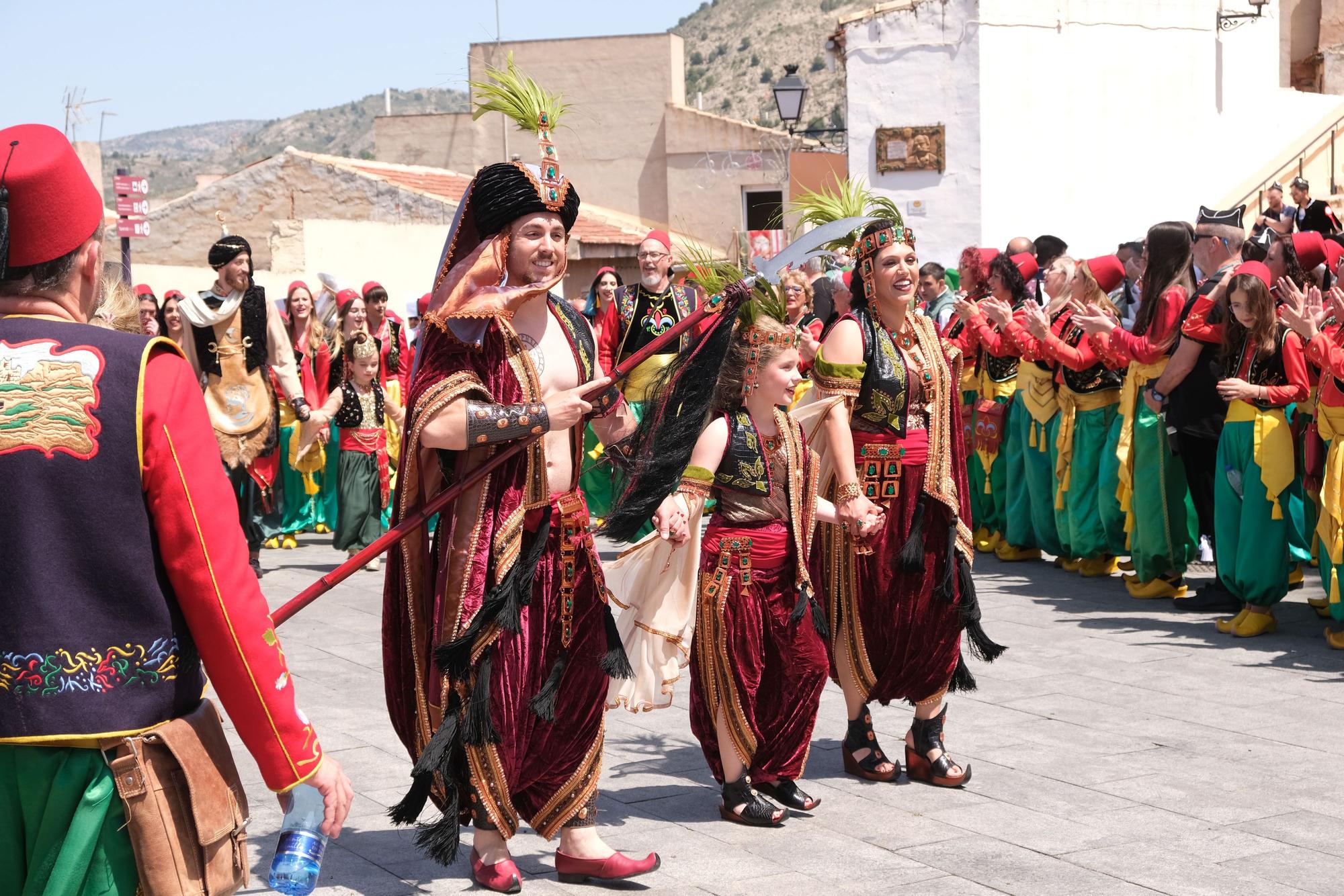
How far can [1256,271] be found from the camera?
25.8 ft

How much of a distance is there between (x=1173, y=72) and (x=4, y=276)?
19.3 m

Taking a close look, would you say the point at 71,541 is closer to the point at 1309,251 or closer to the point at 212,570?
the point at 212,570

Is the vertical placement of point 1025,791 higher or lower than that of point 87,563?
lower

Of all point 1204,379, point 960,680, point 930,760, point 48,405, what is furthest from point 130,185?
point 48,405

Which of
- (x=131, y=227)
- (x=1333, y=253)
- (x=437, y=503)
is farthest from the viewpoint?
(x=131, y=227)

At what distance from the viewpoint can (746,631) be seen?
5.25m

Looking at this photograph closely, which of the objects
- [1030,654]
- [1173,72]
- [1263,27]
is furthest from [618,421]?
[1263,27]

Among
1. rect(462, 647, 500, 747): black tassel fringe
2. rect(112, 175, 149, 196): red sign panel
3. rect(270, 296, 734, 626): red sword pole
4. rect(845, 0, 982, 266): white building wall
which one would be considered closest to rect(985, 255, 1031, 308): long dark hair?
rect(270, 296, 734, 626): red sword pole

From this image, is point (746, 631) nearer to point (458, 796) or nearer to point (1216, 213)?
point (458, 796)

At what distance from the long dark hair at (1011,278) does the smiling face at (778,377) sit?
5.46 meters

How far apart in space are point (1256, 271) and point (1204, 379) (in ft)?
2.91

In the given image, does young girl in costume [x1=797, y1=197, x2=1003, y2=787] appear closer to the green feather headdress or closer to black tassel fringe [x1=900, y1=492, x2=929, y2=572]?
black tassel fringe [x1=900, y1=492, x2=929, y2=572]

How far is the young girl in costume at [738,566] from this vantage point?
5203mm

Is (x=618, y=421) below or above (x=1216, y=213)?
below
